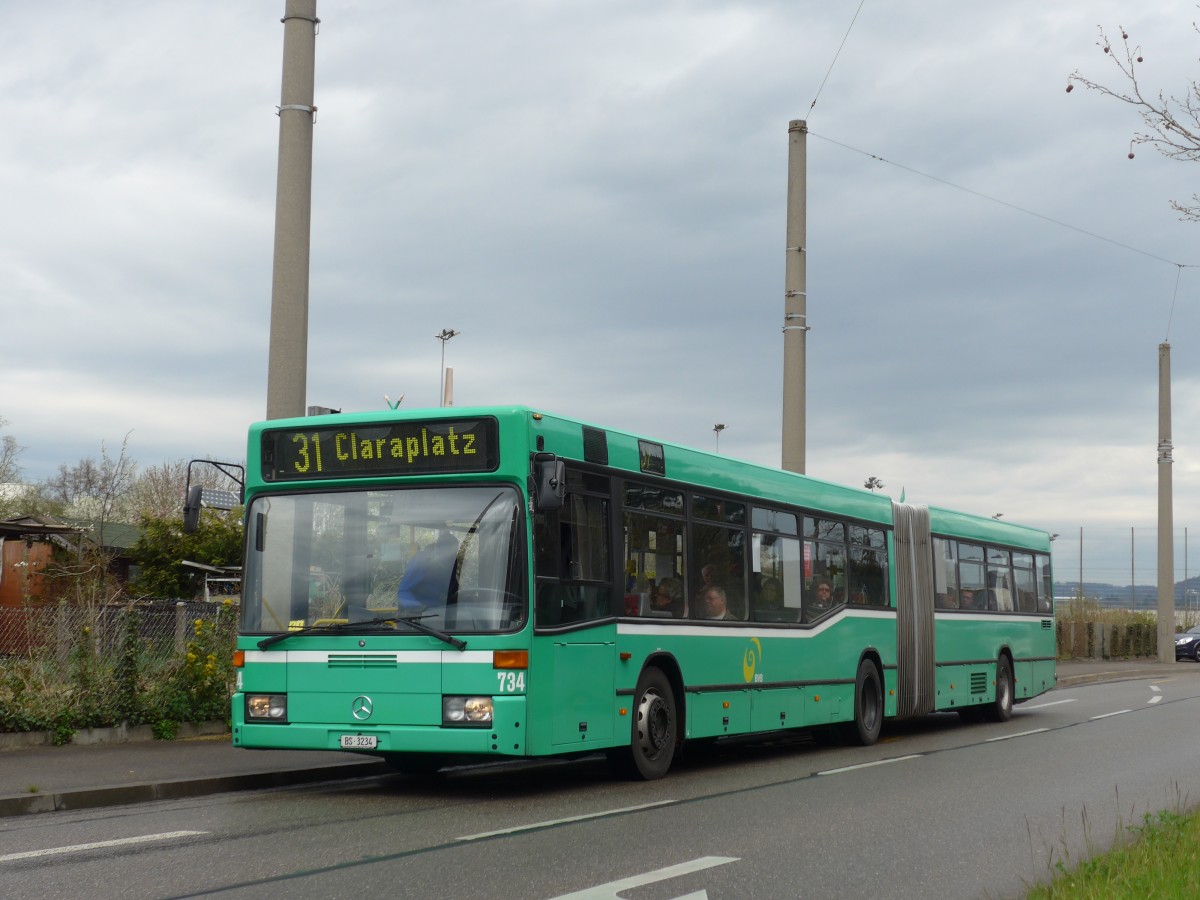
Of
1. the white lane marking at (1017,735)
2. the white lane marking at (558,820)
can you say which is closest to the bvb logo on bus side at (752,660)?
A: the white lane marking at (558,820)

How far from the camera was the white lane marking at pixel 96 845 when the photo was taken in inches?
321

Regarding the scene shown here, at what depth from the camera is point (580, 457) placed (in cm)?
1201

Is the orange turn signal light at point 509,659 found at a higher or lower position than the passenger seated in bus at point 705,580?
lower

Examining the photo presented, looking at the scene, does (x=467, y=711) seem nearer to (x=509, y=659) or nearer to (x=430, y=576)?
(x=509, y=659)

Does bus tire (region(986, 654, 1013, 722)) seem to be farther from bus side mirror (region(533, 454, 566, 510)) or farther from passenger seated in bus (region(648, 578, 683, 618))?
bus side mirror (region(533, 454, 566, 510))

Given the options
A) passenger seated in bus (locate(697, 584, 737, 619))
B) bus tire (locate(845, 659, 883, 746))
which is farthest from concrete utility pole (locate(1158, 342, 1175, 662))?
passenger seated in bus (locate(697, 584, 737, 619))

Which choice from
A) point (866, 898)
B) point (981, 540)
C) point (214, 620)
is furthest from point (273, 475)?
point (981, 540)

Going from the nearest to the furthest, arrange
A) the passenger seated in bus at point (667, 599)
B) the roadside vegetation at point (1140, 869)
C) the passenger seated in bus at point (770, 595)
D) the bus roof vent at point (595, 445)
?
1. the roadside vegetation at point (1140, 869)
2. the bus roof vent at point (595, 445)
3. the passenger seated in bus at point (667, 599)
4. the passenger seated in bus at point (770, 595)

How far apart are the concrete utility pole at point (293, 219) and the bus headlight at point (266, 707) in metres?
2.97

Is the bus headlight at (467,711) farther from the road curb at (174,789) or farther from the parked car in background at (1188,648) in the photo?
the parked car in background at (1188,648)

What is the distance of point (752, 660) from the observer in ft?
48.4

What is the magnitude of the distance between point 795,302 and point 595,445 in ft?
28.2

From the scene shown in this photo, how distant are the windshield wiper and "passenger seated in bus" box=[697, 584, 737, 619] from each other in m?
3.60

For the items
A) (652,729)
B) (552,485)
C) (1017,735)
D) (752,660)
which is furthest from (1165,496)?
(552,485)
